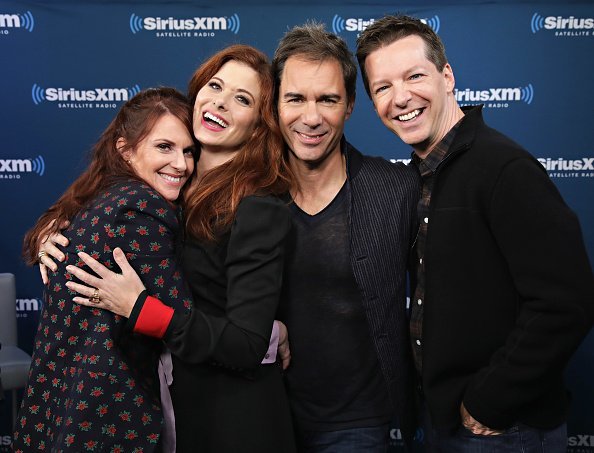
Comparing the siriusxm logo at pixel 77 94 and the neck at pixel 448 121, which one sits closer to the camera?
Answer: the neck at pixel 448 121

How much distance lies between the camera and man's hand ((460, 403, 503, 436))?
1.61 m

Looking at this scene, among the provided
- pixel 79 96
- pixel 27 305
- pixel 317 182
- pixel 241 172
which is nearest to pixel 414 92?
pixel 317 182

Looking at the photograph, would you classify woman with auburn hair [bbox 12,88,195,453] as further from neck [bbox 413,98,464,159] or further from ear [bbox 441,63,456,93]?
ear [bbox 441,63,456,93]

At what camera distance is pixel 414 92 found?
1.79 m

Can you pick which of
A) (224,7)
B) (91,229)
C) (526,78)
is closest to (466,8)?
(526,78)

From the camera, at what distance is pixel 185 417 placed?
166 centimetres

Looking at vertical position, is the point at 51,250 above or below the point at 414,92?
below

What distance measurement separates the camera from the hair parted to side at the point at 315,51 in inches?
73.4

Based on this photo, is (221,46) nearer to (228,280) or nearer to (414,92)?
(414,92)

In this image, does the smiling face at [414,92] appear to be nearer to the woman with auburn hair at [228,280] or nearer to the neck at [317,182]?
the neck at [317,182]

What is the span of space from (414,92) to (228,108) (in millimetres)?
542

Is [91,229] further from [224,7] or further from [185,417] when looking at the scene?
[224,7]

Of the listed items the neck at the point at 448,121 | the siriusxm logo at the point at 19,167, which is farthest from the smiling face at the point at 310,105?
the siriusxm logo at the point at 19,167

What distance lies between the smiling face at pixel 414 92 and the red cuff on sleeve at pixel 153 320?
33.7 inches
